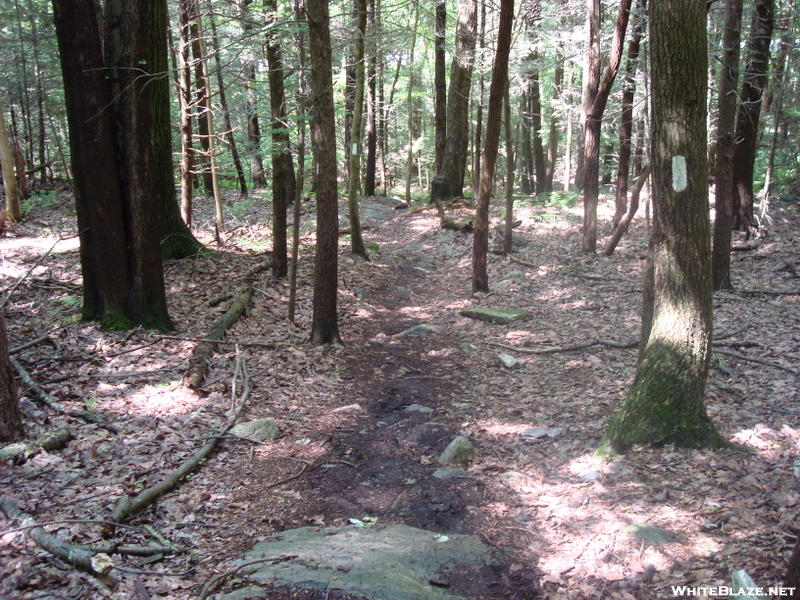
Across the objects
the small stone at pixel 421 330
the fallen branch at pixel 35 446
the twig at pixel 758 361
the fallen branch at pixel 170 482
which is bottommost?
the small stone at pixel 421 330

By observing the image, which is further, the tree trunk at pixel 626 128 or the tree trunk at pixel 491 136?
the tree trunk at pixel 626 128

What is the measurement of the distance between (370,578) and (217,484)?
6.34 feet

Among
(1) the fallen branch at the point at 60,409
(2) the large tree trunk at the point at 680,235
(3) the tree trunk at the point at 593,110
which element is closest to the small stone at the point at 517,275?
(3) the tree trunk at the point at 593,110

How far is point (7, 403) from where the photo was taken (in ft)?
14.4

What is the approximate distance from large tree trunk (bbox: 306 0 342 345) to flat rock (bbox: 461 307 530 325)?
293 cm

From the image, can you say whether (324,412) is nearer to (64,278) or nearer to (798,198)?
(64,278)

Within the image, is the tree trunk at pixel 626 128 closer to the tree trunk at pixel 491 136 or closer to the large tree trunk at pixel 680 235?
the tree trunk at pixel 491 136

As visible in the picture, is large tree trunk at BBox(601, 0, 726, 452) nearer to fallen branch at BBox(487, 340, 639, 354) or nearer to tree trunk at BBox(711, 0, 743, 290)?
fallen branch at BBox(487, 340, 639, 354)

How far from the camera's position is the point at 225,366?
7023 mm

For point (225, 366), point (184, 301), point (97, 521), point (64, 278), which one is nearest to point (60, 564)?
point (97, 521)

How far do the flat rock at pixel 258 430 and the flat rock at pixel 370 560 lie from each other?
1.61 metres

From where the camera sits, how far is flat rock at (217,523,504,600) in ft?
11.1

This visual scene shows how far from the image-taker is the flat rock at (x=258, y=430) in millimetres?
5629

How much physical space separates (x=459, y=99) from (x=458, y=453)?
14.5 metres
